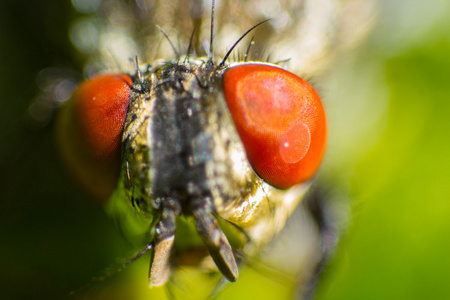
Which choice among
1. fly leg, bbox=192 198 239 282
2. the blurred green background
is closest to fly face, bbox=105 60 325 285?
fly leg, bbox=192 198 239 282

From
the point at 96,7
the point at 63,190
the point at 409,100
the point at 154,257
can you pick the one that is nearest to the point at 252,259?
the point at 154,257

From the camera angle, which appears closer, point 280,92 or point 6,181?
point 280,92

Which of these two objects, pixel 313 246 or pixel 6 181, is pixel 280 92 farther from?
pixel 6 181

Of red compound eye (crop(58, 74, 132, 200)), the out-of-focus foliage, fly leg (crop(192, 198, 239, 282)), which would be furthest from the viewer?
the out-of-focus foliage

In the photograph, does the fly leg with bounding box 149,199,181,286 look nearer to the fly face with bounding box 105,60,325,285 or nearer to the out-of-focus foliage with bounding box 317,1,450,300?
the fly face with bounding box 105,60,325,285

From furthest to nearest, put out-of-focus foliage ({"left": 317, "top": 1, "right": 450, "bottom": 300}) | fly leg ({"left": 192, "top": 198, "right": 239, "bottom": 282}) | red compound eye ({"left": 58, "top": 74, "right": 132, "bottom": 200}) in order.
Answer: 1. out-of-focus foliage ({"left": 317, "top": 1, "right": 450, "bottom": 300})
2. red compound eye ({"left": 58, "top": 74, "right": 132, "bottom": 200})
3. fly leg ({"left": 192, "top": 198, "right": 239, "bottom": 282})

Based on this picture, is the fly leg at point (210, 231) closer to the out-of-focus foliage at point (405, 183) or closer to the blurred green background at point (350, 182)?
the blurred green background at point (350, 182)
